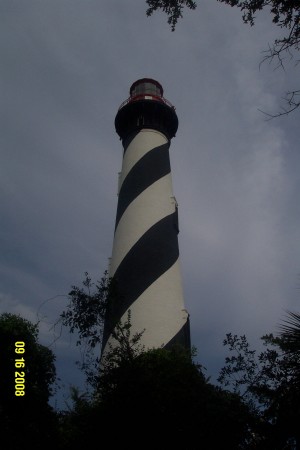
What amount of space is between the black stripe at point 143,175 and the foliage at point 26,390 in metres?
7.10

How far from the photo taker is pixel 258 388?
28.2 feet

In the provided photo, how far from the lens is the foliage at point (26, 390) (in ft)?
34.8

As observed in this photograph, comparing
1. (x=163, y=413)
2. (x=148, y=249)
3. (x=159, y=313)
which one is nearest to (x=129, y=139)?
(x=148, y=249)

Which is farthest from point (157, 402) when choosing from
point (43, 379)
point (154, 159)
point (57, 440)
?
point (154, 159)

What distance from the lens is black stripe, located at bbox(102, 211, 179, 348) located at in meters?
14.8

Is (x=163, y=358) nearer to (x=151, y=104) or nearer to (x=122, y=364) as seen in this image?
(x=122, y=364)

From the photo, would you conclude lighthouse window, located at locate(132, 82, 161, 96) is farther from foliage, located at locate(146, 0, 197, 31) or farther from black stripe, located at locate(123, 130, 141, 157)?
foliage, located at locate(146, 0, 197, 31)

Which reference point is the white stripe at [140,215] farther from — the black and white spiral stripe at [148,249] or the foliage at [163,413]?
the foliage at [163,413]

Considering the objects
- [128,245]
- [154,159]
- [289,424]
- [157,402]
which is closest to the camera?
[289,424]

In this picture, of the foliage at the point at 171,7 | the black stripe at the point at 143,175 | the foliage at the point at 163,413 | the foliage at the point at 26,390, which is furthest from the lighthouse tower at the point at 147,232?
the foliage at the point at 171,7

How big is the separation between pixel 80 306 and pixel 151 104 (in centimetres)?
1242

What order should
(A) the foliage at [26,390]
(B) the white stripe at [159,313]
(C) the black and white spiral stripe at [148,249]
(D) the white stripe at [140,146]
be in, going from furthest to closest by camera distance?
(D) the white stripe at [140,146] → (C) the black and white spiral stripe at [148,249] → (B) the white stripe at [159,313] → (A) the foliage at [26,390]

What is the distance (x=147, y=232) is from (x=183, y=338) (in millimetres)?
4680

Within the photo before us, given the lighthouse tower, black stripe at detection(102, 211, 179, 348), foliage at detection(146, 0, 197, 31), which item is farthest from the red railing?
foliage at detection(146, 0, 197, 31)
